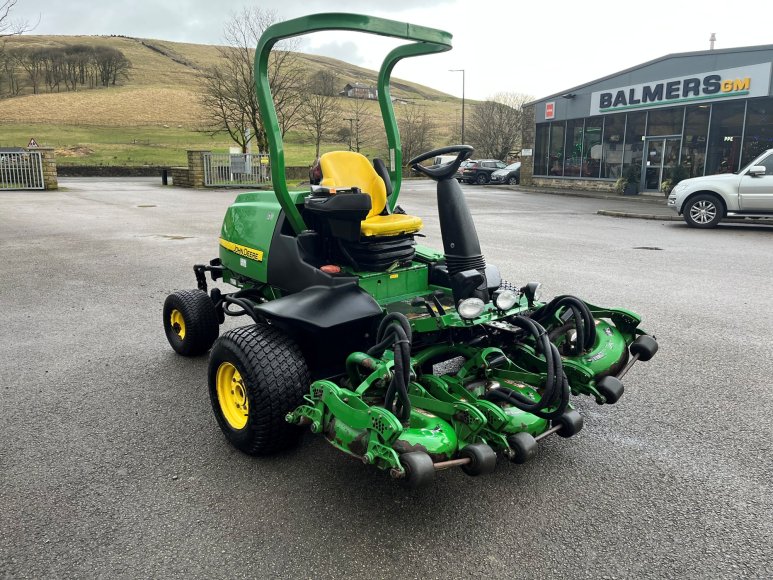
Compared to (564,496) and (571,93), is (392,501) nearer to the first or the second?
(564,496)

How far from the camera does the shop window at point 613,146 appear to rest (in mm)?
25422

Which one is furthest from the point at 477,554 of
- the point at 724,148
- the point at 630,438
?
the point at 724,148

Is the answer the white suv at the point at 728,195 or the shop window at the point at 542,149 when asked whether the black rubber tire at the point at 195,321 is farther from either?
the shop window at the point at 542,149

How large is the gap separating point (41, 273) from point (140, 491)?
6.34 meters

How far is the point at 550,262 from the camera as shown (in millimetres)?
9141

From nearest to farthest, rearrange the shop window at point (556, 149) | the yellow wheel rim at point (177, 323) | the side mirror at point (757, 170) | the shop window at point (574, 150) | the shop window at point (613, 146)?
the yellow wheel rim at point (177, 323), the side mirror at point (757, 170), the shop window at point (613, 146), the shop window at point (574, 150), the shop window at point (556, 149)

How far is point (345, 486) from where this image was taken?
3.03m

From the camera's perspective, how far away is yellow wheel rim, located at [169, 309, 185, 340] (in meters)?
5.02

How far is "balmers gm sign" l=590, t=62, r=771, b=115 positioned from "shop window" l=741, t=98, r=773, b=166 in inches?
20.0

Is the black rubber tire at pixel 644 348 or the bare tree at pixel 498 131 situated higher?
the bare tree at pixel 498 131

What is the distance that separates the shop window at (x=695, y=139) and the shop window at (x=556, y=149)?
21.0 ft

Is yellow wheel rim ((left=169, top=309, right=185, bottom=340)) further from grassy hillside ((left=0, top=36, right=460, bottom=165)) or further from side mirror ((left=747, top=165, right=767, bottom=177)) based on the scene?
grassy hillside ((left=0, top=36, right=460, bottom=165))

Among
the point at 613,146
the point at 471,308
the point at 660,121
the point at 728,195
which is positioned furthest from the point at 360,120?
the point at 471,308

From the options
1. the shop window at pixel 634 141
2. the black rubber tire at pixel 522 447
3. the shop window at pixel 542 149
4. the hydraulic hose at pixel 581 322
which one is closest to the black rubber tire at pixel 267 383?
the black rubber tire at pixel 522 447
